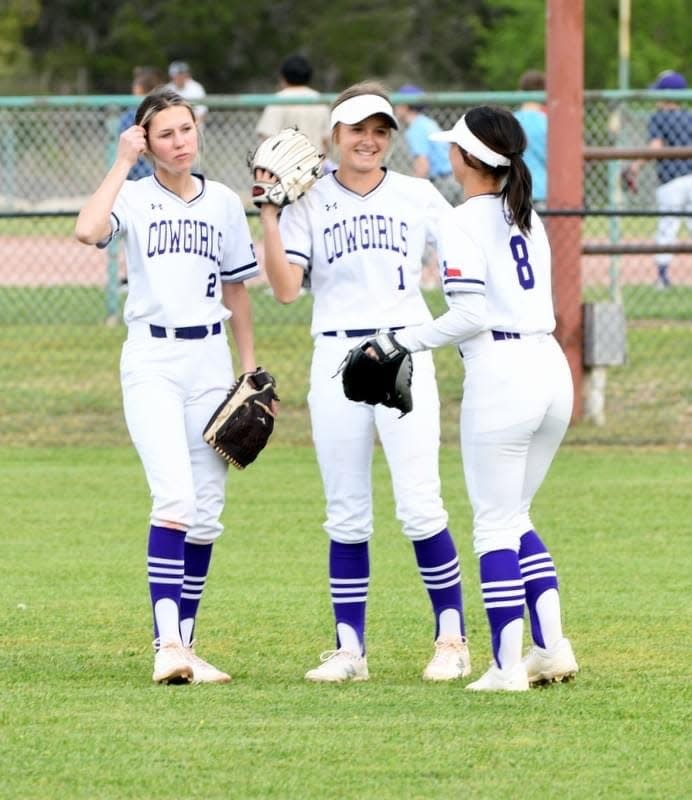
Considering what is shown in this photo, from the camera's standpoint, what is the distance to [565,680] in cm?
565

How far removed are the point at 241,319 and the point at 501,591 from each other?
1255 millimetres

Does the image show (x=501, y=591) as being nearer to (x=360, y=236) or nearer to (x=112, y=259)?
(x=360, y=236)

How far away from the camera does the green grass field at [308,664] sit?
4.55 meters

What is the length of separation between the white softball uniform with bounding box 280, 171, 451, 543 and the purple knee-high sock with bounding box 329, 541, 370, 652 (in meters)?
0.04

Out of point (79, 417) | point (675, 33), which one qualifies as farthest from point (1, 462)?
point (675, 33)

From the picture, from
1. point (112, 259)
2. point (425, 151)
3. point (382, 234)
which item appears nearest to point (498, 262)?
point (382, 234)

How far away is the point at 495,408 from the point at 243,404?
0.83 meters

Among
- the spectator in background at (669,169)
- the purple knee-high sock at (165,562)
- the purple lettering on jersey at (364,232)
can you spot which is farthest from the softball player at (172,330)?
the spectator in background at (669,169)

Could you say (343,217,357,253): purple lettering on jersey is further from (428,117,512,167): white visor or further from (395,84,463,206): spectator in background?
(395,84,463,206): spectator in background

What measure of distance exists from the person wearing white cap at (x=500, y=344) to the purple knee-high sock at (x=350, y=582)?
0.53 m

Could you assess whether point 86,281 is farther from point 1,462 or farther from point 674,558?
point 674,558

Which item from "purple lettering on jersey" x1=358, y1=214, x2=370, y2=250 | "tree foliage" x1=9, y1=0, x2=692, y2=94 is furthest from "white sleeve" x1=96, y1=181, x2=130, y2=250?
"tree foliage" x1=9, y1=0, x2=692, y2=94

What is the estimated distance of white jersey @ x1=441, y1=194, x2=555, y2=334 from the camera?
17.4 feet

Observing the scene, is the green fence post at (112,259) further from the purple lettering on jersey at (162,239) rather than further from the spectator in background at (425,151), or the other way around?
the purple lettering on jersey at (162,239)
